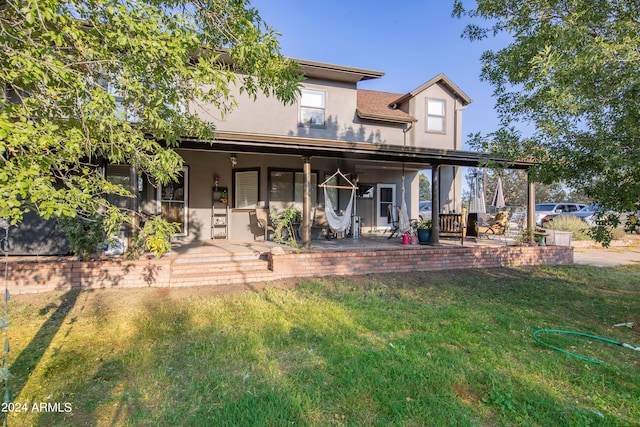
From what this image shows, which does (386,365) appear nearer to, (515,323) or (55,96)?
(515,323)

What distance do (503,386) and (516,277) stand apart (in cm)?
494

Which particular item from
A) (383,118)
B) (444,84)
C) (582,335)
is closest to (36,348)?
(582,335)

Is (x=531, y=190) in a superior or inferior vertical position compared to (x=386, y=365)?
superior

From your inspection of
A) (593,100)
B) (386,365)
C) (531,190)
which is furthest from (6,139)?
(531,190)

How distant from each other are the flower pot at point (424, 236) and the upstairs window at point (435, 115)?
5.22m

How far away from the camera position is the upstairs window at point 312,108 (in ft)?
33.8

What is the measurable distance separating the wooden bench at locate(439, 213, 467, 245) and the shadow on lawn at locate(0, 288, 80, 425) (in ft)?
27.8

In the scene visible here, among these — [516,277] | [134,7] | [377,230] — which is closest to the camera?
[134,7]

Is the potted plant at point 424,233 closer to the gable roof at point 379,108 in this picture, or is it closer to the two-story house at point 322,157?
the two-story house at point 322,157

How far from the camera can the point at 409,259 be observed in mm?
7180

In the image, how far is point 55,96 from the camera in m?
2.80

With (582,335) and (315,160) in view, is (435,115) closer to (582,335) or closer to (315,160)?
(315,160)

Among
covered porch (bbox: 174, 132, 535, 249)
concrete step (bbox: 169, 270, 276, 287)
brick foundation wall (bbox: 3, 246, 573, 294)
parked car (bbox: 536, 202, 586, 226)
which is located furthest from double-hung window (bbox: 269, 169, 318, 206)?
parked car (bbox: 536, 202, 586, 226)

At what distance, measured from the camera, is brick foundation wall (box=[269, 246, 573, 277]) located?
21.2ft
